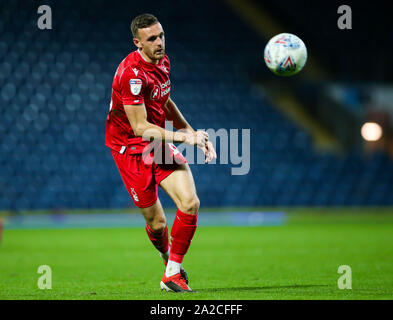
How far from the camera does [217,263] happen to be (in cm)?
816

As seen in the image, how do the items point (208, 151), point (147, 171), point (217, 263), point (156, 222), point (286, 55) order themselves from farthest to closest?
point (217, 263) < point (286, 55) < point (156, 222) < point (147, 171) < point (208, 151)

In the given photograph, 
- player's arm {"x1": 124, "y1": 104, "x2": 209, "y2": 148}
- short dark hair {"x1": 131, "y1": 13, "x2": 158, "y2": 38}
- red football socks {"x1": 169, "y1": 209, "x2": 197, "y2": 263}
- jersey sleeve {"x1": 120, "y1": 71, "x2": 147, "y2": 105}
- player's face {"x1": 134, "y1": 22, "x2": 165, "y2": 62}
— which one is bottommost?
red football socks {"x1": 169, "y1": 209, "x2": 197, "y2": 263}

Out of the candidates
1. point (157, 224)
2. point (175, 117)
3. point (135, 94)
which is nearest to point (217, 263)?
point (157, 224)

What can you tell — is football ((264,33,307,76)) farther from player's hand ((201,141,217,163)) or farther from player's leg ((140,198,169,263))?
player's leg ((140,198,169,263))

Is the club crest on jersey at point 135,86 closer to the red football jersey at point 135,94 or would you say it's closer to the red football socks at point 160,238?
the red football jersey at point 135,94

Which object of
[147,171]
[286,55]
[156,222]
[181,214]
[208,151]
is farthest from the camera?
[286,55]

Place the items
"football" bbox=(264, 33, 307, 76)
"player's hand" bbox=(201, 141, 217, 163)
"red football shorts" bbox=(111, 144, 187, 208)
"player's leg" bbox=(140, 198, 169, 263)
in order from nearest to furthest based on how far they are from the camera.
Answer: "player's hand" bbox=(201, 141, 217, 163)
"red football shorts" bbox=(111, 144, 187, 208)
"player's leg" bbox=(140, 198, 169, 263)
"football" bbox=(264, 33, 307, 76)

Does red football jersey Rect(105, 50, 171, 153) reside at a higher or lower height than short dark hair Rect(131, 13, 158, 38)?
lower

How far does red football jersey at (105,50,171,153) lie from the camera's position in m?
5.41

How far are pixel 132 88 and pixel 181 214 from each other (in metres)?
1.14

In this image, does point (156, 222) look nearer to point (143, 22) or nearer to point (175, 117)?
point (175, 117)

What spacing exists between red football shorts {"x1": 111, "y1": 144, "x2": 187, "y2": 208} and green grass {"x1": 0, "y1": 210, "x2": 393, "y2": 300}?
824mm

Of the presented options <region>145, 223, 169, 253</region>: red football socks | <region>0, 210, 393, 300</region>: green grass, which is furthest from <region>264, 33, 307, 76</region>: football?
<region>0, 210, 393, 300</region>: green grass
